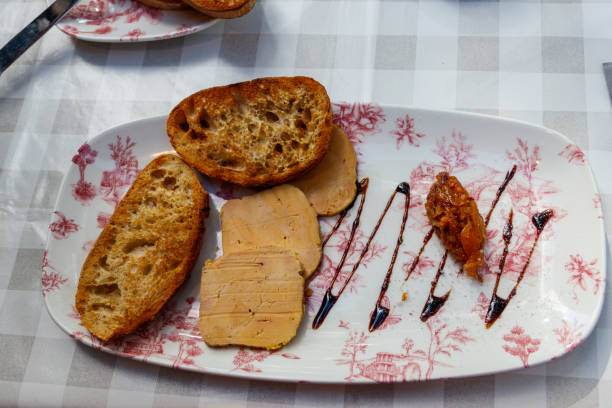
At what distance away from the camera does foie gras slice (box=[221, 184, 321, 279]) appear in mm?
2176

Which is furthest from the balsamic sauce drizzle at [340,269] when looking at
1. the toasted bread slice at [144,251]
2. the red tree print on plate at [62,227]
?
the red tree print on plate at [62,227]

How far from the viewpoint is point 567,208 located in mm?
2125

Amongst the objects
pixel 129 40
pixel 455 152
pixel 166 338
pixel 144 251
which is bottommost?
pixel 166 338

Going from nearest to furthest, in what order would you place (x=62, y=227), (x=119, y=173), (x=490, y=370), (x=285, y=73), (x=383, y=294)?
(x=490, y=370) < (x=383, y=294) < (x=62, y=227) < (x=119, y=173) < (x=285, y=73)

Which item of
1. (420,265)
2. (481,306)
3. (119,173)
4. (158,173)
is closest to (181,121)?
(158,173)

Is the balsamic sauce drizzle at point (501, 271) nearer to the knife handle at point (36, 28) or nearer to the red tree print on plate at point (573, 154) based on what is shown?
the red tree print on plate at point (573, 154)

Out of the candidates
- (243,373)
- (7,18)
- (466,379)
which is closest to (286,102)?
(243,373)

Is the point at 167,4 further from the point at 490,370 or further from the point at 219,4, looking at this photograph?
the point at 490,370

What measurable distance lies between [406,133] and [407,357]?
929 mm

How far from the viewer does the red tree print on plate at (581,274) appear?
1978 mm

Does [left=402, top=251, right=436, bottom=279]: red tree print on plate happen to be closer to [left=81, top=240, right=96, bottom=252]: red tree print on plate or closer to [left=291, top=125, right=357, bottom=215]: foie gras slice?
[left=291, top=125, right=357, bottom=215]: foie gras slice

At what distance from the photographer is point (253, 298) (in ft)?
6.82

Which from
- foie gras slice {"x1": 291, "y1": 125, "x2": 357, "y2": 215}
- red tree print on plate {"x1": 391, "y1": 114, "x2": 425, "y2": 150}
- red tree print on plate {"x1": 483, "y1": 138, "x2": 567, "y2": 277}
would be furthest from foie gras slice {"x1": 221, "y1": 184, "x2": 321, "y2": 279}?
red tree print on plate {"x1": 483, "y1": 138, "x2": 567, "y2": 277}

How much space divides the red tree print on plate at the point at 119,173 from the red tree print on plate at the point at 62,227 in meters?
0.18
